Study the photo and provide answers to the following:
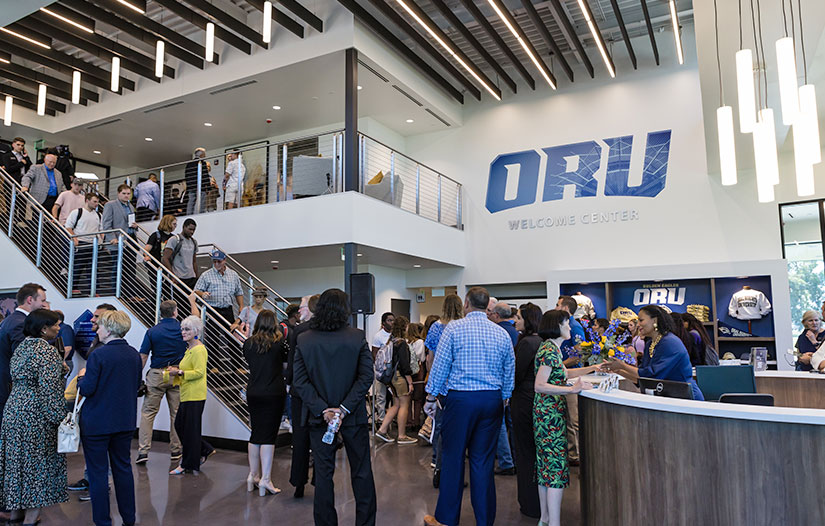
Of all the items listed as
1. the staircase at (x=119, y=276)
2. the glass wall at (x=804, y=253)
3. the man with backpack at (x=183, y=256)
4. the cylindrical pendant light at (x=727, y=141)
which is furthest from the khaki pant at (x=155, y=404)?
the glass wall at (x=804, y=253)

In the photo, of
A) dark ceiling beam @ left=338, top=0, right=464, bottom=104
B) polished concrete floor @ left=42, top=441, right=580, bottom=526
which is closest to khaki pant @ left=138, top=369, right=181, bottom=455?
polished concrete floor @ left=42, top=441, right=580, bottom=526

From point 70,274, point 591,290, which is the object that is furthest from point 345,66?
point 591,290

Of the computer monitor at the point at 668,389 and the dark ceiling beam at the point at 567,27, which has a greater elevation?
the dark ceiling beam at the point at 567,27

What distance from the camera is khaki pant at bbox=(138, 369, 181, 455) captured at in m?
5.87

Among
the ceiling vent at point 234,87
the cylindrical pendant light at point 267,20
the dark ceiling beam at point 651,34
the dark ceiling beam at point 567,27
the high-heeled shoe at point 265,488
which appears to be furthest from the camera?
the ceiling vent at point 234,87

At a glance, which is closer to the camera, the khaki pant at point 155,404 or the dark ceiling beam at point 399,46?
the khaki pant at point 155,404

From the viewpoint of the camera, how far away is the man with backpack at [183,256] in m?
7.91

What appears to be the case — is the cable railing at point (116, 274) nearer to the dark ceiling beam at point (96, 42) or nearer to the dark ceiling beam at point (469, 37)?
the dark ceiling beam at point (96, 42)

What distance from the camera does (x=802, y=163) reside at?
4004 mm

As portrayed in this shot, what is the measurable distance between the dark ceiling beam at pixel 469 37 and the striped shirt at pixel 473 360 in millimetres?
6104

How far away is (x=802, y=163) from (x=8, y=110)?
13.6 m

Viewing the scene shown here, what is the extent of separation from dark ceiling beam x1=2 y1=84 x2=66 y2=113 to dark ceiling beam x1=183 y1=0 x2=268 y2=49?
5.18 metres

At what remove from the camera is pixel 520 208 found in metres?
12.0

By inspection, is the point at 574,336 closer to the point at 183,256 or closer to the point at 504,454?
the point at 504,454
